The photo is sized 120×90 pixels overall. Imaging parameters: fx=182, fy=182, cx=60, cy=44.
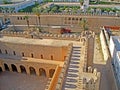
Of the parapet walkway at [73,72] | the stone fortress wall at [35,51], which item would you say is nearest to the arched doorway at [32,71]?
the stone fortress wall at [35,51]

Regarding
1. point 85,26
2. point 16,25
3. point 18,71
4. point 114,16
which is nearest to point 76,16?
point 85,26

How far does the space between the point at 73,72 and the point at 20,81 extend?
11.2 metres

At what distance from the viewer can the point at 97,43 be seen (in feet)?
133

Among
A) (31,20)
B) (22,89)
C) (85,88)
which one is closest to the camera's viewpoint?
(85,88)

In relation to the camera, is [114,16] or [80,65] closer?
[80,65]

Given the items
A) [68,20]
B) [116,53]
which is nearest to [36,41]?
[116,53]

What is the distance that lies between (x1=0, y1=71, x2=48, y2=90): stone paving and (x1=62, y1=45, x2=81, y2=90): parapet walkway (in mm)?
6798

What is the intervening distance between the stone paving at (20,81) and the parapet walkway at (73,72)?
6.80m

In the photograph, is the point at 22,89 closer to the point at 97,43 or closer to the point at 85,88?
the point at 85,88

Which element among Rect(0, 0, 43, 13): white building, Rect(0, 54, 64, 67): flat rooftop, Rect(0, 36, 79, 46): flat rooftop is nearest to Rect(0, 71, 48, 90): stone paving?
Rect(0, 54, 64, 67): flat rooftop

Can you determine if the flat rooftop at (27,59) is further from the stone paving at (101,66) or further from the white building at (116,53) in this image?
the white building at (116,53)

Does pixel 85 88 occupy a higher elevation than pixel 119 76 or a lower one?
higher

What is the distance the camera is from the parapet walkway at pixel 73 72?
1758 cm

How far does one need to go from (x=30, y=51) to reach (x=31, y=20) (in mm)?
24356
